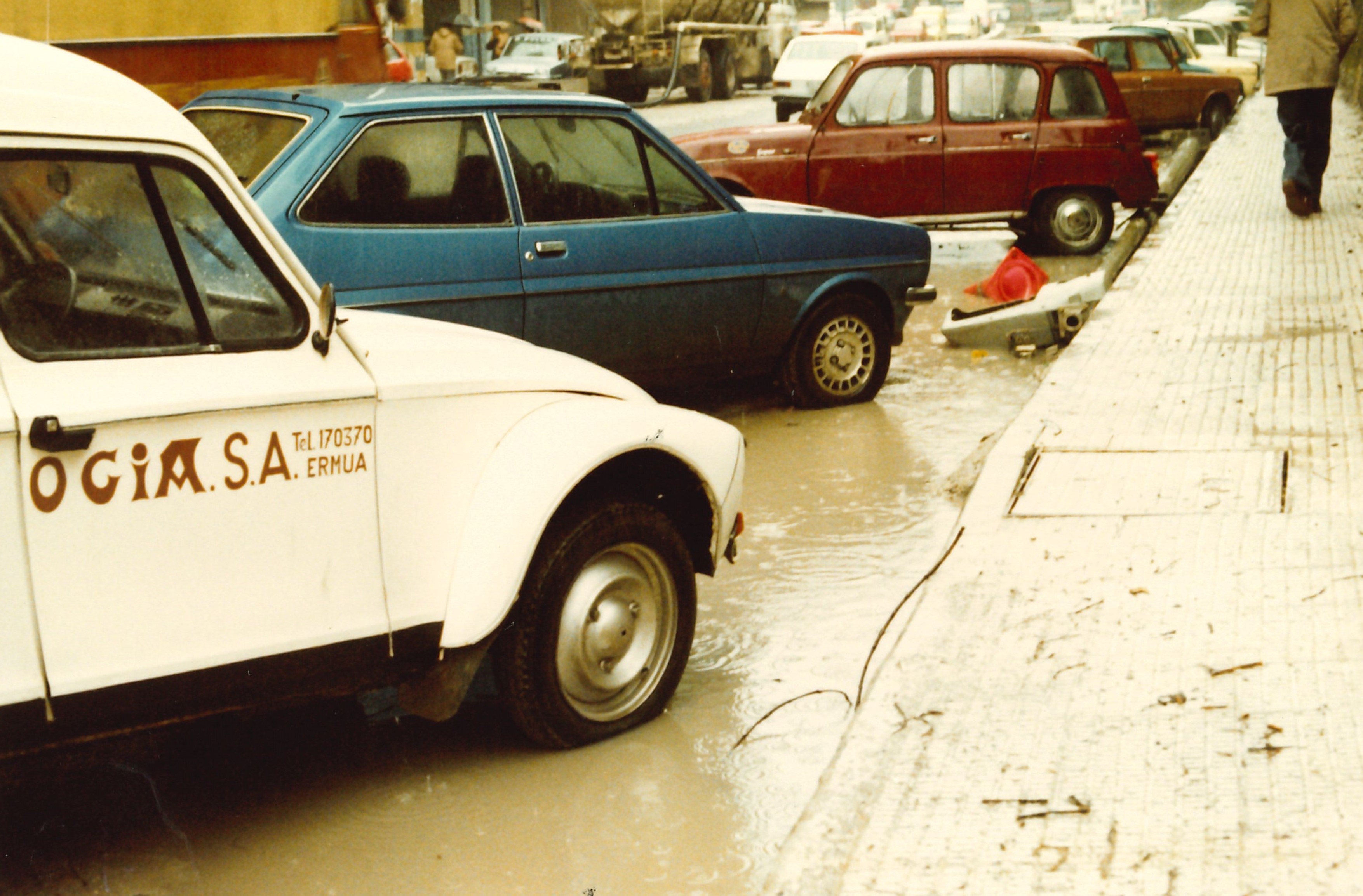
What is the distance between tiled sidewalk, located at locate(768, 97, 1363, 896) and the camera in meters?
3.29

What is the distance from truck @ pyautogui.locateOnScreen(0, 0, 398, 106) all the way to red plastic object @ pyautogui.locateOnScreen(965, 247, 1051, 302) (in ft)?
14.7

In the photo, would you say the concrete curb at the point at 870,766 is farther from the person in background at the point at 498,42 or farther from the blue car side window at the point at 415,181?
the person in background at the point at 498,42

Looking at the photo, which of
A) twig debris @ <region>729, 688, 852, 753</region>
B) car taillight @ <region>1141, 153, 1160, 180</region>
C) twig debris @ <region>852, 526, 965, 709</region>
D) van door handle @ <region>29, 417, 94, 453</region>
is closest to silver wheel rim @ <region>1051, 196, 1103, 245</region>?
car taillight @ <region>1141, 153, 1160, 180</region>

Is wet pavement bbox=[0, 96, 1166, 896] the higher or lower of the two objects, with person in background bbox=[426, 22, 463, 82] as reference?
lower

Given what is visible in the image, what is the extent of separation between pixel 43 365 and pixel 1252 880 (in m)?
2.51

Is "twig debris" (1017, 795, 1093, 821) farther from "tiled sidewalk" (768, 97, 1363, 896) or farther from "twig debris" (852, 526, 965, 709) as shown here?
"twig debris" (852, 526, 965, 709)

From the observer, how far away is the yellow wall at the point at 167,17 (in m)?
9.24

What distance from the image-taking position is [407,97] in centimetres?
631

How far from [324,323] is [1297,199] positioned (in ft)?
37.2

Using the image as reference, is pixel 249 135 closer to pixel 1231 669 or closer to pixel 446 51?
pixel 1231 669

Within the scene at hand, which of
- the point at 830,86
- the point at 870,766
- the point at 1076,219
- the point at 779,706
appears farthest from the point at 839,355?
the point at 1076,219

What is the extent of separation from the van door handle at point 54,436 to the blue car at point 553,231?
2.92m

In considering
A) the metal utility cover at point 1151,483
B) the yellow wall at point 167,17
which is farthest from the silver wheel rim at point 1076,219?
the metal utility cover at point 1151,483

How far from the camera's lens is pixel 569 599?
397cm
